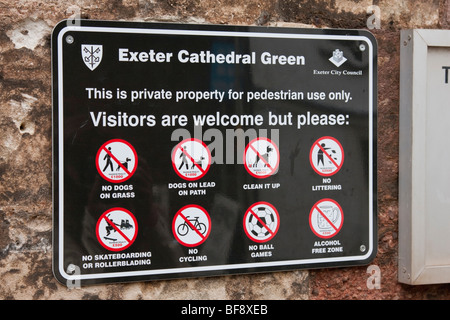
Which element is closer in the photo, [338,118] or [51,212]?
[51,212]

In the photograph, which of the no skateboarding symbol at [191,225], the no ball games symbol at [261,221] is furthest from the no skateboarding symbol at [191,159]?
the no ball games symbol at [261,221]

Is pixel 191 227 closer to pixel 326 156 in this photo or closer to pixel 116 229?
pixel 116 229

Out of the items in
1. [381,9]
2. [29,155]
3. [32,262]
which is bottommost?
[32,262]

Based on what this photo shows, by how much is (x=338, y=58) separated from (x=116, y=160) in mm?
964

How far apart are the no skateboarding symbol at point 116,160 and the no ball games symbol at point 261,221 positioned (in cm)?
48

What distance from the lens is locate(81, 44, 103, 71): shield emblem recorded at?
2.08 m

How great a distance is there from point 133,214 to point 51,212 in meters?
Answer: 0.29

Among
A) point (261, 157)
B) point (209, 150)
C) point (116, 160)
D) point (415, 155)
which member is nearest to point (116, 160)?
point (116, 160)

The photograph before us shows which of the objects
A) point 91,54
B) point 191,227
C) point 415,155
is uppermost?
point 91,54

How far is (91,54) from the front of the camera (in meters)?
2.09

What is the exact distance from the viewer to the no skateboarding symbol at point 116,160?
2094 mm

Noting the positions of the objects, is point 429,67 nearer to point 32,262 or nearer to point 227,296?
point 227,296

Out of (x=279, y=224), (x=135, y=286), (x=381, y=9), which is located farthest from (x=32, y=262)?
(x=381, y=9)

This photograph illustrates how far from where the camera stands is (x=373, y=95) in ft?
7.80
